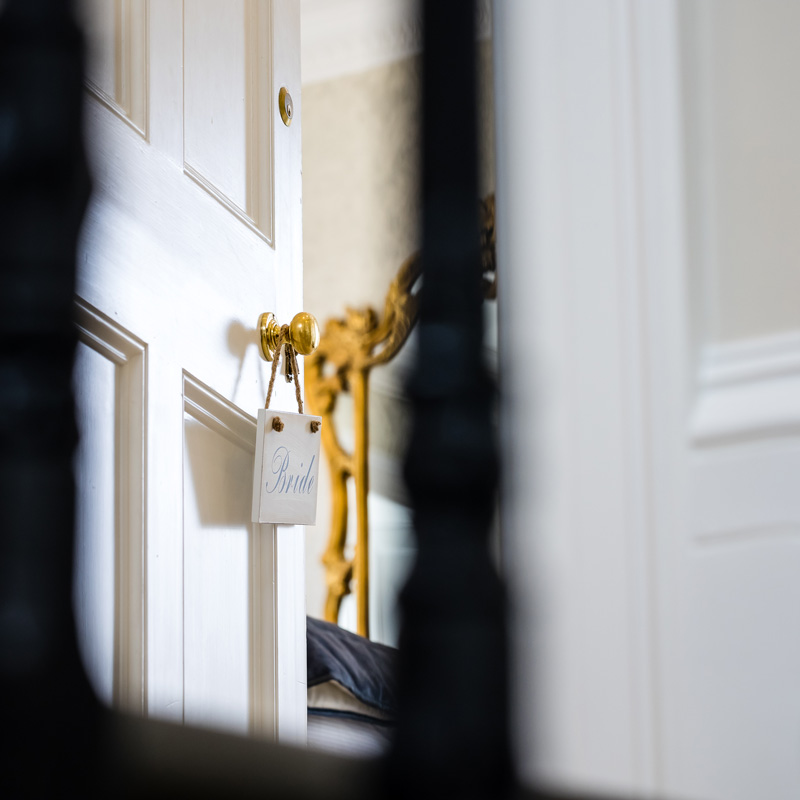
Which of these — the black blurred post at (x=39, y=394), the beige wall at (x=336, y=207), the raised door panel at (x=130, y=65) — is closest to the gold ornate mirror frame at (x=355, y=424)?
the beige wall at (x=336, y=207)

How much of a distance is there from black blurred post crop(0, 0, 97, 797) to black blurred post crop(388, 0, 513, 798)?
6 cm

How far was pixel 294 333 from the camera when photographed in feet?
2.74

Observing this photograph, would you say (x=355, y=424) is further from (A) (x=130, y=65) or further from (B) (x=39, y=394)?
(B) (x=39, y=394)

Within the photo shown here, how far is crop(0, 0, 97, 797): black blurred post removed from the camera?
14 cm

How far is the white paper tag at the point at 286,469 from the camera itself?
80cm

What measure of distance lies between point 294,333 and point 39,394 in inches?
27.2

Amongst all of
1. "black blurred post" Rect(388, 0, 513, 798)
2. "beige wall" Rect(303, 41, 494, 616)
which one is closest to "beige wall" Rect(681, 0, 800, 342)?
"black blurred post" Rect(388, 0, 513, 798)

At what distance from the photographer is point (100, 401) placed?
2.07ft

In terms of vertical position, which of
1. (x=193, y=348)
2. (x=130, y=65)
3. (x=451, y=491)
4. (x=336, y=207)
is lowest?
(x=451, y=491)

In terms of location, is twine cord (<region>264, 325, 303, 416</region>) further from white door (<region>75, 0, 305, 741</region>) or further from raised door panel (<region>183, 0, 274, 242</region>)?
raised door panel (<region>183, 0, 274, 242</region>)

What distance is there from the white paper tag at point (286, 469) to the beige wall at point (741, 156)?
0.45 metres

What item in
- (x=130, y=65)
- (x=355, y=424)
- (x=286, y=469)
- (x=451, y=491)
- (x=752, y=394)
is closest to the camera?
(x=451, y=491)


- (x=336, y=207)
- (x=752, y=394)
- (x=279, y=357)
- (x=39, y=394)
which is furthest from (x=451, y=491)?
(x=336, y=207)

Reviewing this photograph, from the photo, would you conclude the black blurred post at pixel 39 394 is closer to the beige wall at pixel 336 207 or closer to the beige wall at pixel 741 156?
the beige wall at pixel 741 156
